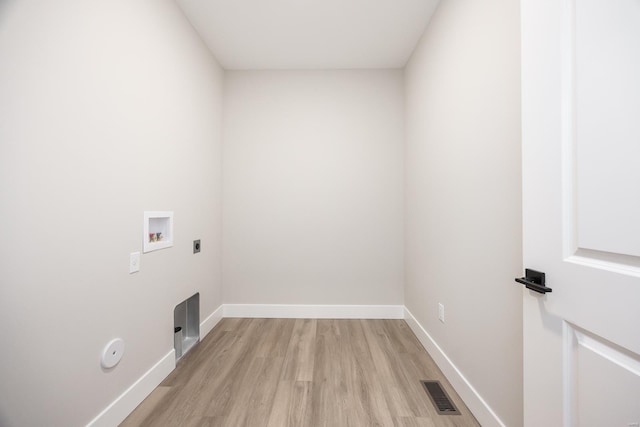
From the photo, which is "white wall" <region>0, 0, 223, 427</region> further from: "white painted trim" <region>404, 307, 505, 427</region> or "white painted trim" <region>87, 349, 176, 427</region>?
"white painted trim" <region>404, 307, 505, 427</region>

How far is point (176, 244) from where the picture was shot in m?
1.96

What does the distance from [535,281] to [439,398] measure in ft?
3.66

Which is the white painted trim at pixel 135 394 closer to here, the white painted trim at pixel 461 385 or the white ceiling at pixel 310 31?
the white painted trim at pixel 461 385

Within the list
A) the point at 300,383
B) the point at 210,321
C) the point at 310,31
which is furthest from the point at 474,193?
the point at 210,321

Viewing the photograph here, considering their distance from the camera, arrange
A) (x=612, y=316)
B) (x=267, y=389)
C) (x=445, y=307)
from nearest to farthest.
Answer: (x=612, y=316) < (x=267, y=389) < (x=445, y=307)

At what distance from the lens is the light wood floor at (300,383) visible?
1442 mm

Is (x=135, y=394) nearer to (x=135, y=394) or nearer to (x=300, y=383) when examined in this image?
(x=135, y=394)

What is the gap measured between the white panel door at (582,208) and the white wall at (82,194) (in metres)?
1.82

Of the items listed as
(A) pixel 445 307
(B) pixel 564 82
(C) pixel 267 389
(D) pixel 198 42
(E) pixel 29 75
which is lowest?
(C) pixel 267 389

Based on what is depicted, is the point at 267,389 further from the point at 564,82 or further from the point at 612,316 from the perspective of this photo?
the point at 564,82

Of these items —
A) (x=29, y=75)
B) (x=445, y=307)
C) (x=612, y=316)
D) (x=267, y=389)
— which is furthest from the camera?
(x=445, y=307)

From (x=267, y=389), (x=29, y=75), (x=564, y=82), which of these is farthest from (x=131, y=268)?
(x=564, y=82)

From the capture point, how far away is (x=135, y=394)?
1525 millimetres

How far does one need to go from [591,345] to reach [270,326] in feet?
7.80
